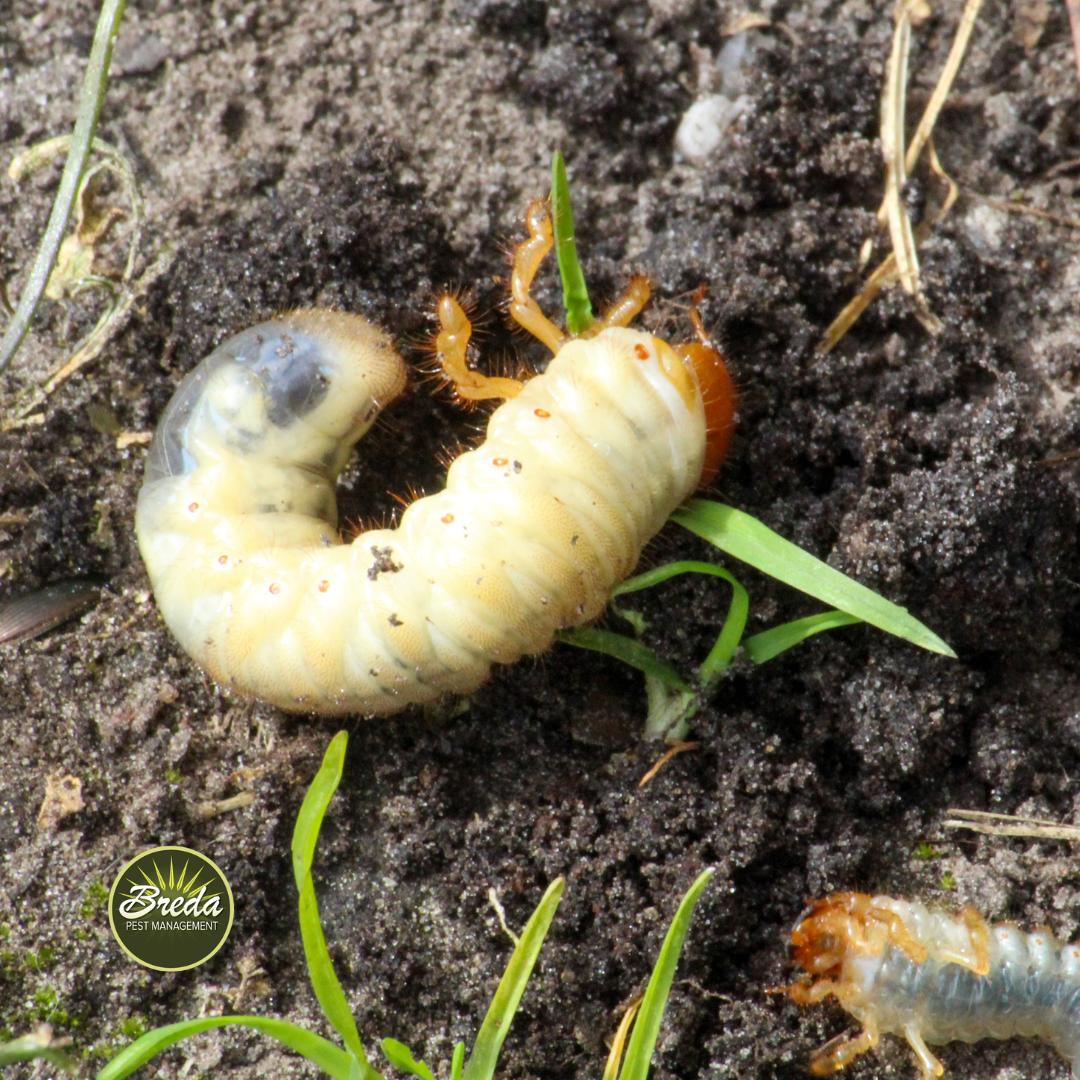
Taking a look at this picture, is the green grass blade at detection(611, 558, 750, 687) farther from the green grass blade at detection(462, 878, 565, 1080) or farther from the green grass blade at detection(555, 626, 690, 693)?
the green grass blade at detection(462, 878, 565, 1080)

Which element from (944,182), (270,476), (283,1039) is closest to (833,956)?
(283,1039)

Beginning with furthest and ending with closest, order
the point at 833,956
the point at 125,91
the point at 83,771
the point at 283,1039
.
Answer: the point at 125,91
the point at 83,771
the point at 833,956
the point at 283,1039

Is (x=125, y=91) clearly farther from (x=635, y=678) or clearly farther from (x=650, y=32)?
(x=635, y=678)

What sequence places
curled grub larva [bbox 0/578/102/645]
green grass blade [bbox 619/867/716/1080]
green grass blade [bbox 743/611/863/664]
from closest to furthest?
green grass blade [bbox 619/867/716/1080], green grass blade [bbox 743/611/863/664], curled grub larva [bbox 0/578/102/645]

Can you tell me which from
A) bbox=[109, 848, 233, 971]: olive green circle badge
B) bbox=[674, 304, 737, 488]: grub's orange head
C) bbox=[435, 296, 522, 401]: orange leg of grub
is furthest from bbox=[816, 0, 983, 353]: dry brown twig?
bbox=[109, 848, 233, 971]: olive green circle badge

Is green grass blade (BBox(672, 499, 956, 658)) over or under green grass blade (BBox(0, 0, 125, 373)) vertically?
under

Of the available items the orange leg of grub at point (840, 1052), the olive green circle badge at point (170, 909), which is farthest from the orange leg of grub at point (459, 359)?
the orange leg of grub at point (840, 1052)
